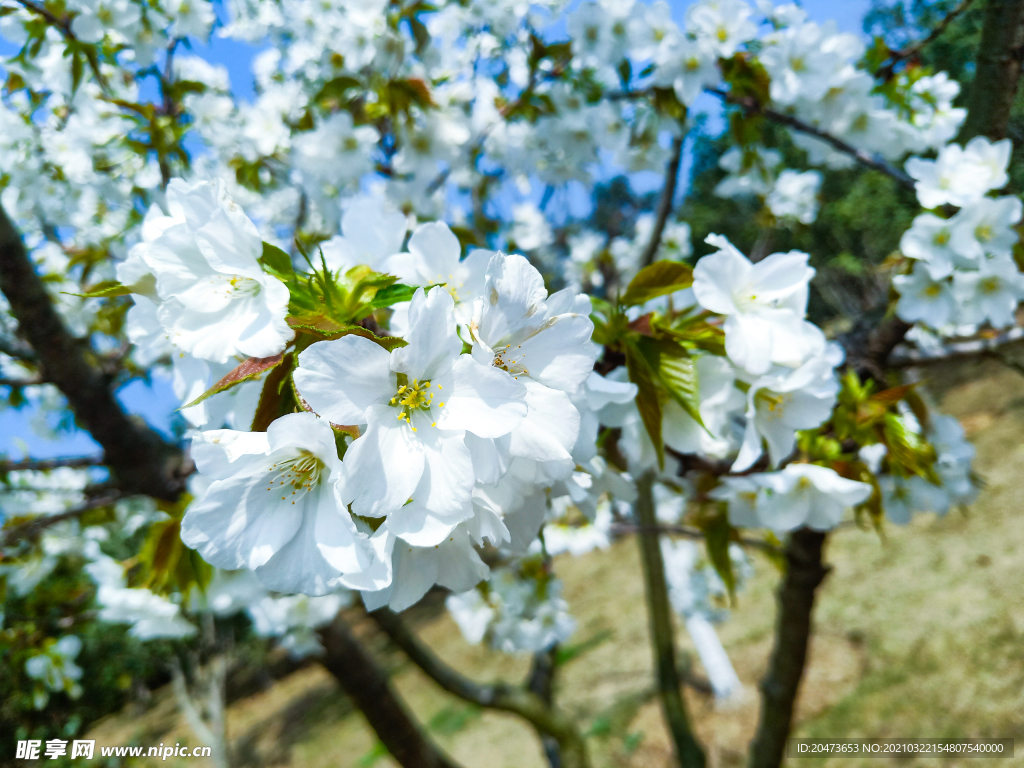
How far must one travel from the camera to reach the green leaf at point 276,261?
2.22 feet

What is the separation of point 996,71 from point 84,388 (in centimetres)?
255

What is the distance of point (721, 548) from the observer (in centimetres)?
123

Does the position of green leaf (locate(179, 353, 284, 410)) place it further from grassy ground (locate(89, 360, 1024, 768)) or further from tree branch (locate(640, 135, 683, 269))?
grassy ground (locate(89, 360, 1024, 768))

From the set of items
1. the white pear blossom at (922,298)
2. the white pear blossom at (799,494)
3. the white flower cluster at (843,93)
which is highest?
the white flower cluster at (843,93)

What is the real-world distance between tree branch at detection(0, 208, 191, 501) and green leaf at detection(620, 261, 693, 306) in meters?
1.47

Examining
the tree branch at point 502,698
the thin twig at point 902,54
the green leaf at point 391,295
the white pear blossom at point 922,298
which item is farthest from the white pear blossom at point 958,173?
the tree branch at point 502,698

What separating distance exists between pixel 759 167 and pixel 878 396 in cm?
142

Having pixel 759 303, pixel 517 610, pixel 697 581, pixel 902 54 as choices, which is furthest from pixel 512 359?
pixel 697 581

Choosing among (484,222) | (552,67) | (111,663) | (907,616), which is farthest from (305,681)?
(552,67)

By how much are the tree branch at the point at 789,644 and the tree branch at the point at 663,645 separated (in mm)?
290

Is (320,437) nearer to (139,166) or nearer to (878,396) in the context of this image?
(878,396)

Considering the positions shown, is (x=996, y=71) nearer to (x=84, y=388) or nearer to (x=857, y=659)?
(x=84, y=388)

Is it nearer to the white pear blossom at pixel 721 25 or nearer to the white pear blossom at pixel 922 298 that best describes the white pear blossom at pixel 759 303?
the white pear blossom at pixel 922 298

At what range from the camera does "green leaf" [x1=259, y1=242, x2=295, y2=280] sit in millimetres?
675
